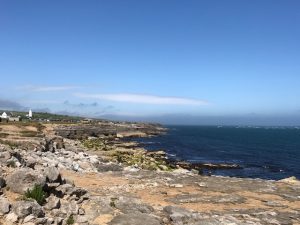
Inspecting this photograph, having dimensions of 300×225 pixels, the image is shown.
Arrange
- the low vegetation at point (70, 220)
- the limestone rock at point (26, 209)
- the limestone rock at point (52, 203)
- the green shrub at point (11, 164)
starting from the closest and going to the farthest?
the limestone rock at point (26, 209), the low vegetation at point (70, 220), the limestone rock at point (52, 203), the green shrub at point (11, 164)

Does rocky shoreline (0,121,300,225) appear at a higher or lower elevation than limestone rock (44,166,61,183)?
lower

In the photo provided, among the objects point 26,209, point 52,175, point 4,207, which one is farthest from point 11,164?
point 26,209

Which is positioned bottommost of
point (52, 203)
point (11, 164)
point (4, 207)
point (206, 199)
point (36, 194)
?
point (206, 199)

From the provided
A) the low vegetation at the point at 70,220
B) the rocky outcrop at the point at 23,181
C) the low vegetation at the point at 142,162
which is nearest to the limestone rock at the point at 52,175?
the rocky outcrop at the point at 23,181

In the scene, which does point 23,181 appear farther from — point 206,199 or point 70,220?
point 206,199

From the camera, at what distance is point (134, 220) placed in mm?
19188

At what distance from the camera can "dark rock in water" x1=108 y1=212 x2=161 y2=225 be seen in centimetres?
1892

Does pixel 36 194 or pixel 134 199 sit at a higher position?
pixel 36 194

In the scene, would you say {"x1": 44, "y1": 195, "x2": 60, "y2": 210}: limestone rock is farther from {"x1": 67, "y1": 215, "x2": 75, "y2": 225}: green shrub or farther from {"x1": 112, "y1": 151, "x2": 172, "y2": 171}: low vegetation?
{"x1": 112, "y1": 151, "x2": 172, "y2": 171}: low vegetation

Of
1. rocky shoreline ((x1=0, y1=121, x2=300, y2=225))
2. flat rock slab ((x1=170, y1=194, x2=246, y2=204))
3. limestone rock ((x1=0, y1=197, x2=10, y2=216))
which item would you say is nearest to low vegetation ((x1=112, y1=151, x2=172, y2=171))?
rocky shoreline ((x1=0, y1=121, x2=300, y2=225))

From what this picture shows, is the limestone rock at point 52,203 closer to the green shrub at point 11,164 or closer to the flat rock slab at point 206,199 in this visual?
the green shrub at point 11,164

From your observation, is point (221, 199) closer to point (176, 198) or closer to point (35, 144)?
point (176, 198)

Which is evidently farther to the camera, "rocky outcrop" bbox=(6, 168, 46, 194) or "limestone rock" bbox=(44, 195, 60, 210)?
"rocky outcrop" bbox=(6, 168, 46, 194)

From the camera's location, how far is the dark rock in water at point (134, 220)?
18922 mm
